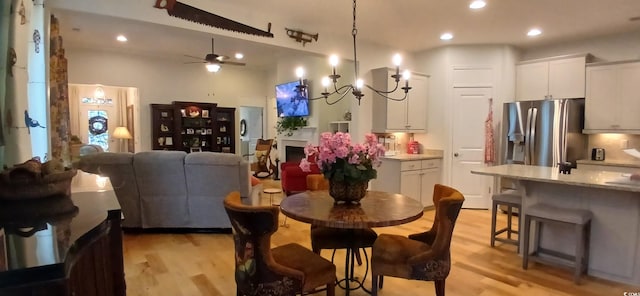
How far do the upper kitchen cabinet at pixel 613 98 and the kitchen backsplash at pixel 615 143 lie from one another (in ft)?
1.15

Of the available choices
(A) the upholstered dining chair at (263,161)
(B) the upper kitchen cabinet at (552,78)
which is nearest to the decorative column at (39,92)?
(A) the upholstered dining chair at (263,161)

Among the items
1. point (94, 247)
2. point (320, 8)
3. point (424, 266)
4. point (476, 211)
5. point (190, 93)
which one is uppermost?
point (320, 8)

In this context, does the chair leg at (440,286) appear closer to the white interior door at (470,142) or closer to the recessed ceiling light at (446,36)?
the white interior door at (470,142)

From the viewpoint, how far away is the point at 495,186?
5465 millimetres

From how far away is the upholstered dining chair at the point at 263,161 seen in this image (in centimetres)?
852

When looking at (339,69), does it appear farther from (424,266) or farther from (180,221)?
(424,266)

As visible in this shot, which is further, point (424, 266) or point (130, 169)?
point (130, 169)

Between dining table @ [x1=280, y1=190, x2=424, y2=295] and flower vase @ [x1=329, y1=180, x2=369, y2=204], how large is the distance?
5 cm

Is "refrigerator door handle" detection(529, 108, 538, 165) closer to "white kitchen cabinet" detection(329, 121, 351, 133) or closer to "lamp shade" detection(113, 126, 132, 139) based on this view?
"white kitchen cabinet" detection(329, 121, 351, 133)

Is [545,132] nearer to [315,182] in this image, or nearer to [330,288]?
[315,182]

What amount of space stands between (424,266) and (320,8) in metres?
2.97

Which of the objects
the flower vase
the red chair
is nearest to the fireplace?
the red chair

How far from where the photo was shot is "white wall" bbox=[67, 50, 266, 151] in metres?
6.86

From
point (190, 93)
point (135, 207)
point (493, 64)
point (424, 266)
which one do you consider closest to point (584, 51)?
point (493, 64)
